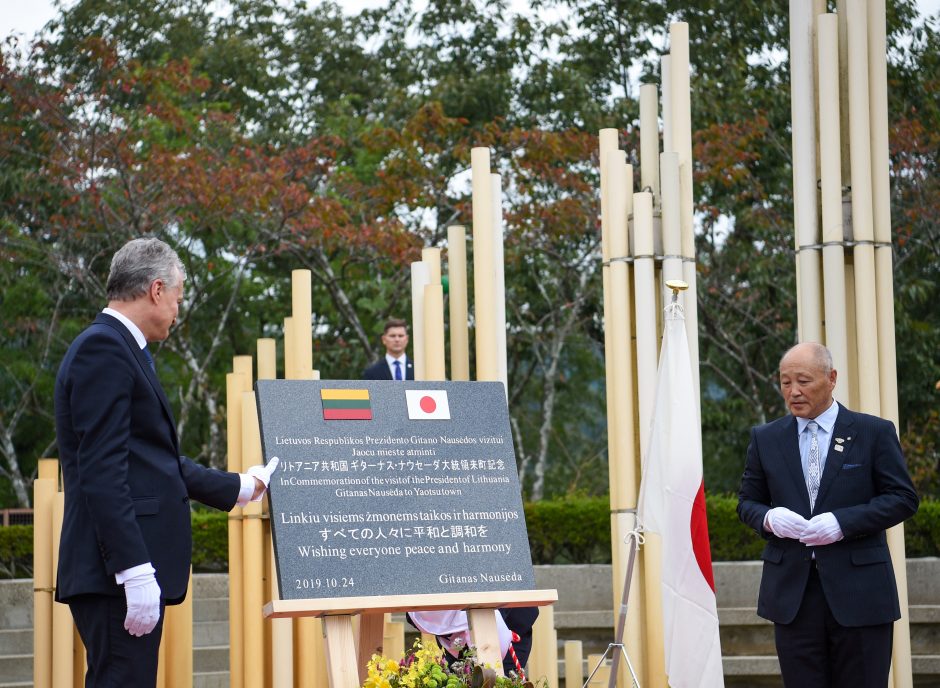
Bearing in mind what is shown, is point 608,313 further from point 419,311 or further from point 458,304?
point 419,311

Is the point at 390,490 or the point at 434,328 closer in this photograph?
the point at 390,490

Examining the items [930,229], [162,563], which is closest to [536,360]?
[930,229]

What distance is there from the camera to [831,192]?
6113mm

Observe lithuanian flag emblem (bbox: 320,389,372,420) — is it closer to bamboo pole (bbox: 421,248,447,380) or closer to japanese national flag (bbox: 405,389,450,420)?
japanese national flag (bbox: 405,389,450,420)

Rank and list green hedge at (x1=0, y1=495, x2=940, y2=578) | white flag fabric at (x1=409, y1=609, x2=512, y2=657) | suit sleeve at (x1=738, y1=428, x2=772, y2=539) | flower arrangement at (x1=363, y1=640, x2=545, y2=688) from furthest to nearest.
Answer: green hedge at (x1=0, y1=495, x2=940, y2=578) < white flag fabric at (x1=409, y1=609, x2=512, y2=657) < suit sleeve at (x1=738, y1=428, x2=772, y2=539) < flower arrangement at (x1=363, y1=640, x2=545, y2=688)

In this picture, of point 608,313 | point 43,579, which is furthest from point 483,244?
point 43,579

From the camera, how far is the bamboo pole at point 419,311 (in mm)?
6316

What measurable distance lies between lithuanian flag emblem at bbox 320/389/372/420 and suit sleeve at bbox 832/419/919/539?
178 centimetres

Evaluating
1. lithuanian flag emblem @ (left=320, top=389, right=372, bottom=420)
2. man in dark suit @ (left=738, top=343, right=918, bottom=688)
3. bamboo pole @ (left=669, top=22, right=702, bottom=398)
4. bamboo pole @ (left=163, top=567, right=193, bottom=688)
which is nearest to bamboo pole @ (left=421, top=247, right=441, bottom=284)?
bamboo pole @ (left=669, top=22, right=702, bottom=398)

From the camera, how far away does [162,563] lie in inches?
159

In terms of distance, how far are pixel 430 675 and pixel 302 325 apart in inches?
82.7

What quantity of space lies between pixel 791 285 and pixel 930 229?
1.40m

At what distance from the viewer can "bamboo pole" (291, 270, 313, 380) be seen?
19.2 ft

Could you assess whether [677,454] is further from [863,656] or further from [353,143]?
[353,143]
